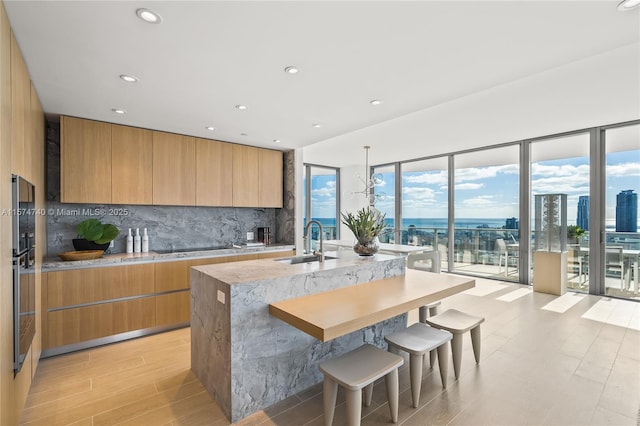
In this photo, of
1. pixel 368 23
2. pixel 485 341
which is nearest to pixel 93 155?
pixel 368 23

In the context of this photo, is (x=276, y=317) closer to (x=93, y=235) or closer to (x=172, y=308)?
(x=172, y=308)

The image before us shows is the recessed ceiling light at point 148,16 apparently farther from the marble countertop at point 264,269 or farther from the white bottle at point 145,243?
the white bottle at point 145,243

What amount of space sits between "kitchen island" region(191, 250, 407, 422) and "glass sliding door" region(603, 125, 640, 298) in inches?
181

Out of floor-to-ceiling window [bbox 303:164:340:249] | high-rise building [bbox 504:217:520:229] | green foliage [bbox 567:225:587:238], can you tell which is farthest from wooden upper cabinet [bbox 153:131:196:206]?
green foliage [bbox 567:225:587:238]

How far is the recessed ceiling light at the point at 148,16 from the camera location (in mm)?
1697

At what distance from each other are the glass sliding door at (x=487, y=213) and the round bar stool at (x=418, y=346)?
440 cm

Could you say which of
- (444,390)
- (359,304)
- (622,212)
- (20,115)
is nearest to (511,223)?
(622,212)

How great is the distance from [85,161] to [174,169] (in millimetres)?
936

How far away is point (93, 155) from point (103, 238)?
95 cm

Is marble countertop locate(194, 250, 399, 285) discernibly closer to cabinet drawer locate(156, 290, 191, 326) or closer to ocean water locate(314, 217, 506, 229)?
cabinet drawer locate(156, 290, 191, 326)

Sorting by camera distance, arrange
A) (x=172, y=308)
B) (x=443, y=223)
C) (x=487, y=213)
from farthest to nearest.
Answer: (x=443, y=223) → (x=487, y=213) → (x=172, y=308)

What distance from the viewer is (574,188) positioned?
5.16 meters

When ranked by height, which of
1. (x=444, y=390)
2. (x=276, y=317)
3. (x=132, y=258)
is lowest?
(x=444, y=390)

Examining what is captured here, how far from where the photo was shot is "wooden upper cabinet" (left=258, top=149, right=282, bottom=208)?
4.92m
